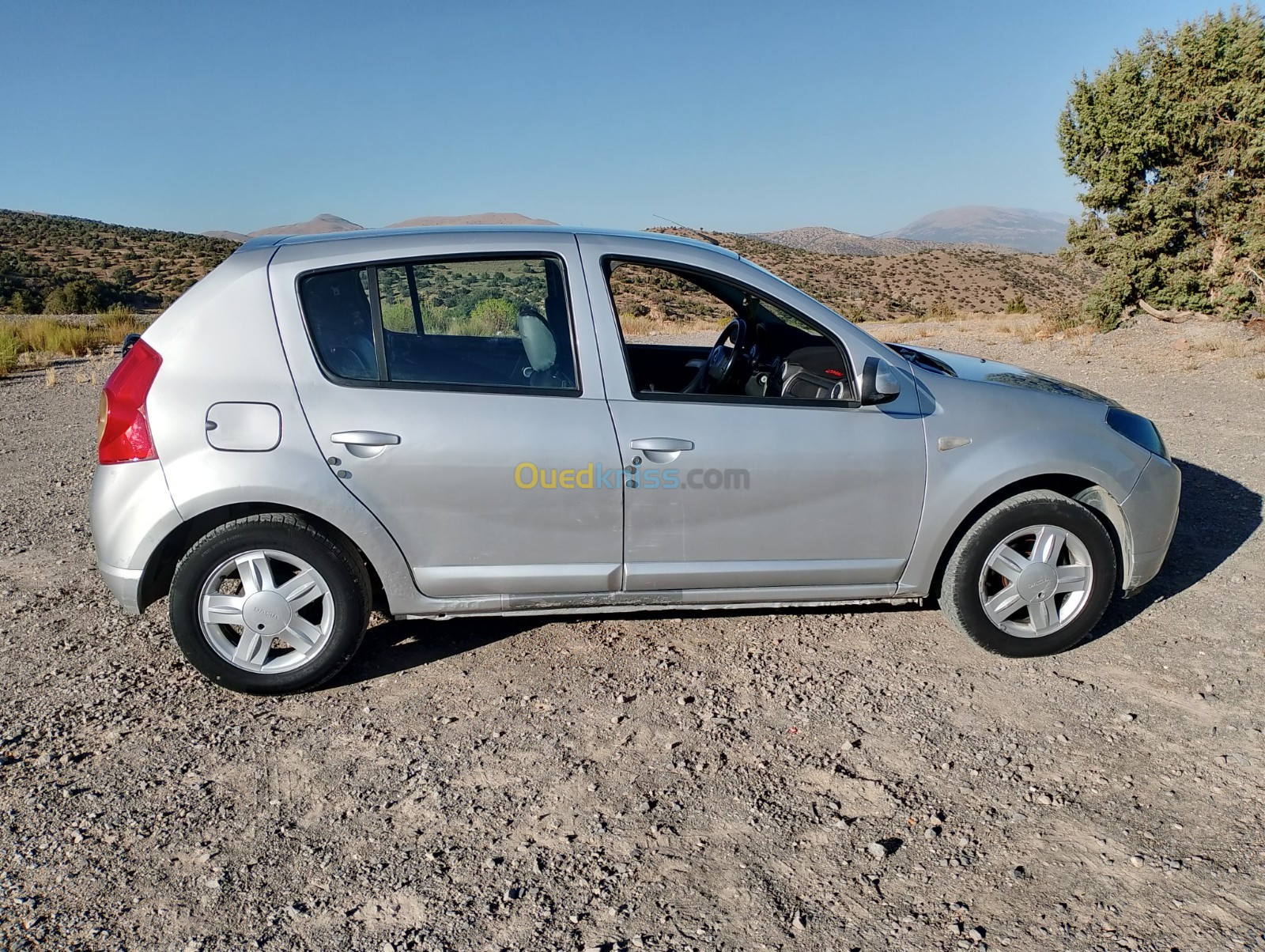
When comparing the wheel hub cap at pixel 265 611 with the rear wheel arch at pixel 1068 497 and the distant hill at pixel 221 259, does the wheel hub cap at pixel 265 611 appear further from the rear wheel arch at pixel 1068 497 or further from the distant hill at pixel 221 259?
the distant hill at pixel 221 259

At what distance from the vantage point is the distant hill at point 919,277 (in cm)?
4828

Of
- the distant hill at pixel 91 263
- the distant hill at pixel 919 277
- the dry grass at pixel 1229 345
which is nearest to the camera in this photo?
the dry grass at pixel 1229 345

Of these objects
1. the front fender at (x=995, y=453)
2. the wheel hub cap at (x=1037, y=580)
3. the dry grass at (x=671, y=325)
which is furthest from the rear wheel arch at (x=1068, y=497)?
the dry grass at (x=671, y=325)

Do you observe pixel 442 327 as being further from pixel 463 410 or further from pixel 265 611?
pixel 265 611

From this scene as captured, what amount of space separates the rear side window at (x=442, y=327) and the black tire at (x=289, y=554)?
68cm

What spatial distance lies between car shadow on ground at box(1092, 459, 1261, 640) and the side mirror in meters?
1.68

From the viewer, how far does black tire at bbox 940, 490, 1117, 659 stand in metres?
4.12

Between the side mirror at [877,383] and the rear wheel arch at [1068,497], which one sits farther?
the rear wheel arch at [1068,497]

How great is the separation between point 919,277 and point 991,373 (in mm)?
57611

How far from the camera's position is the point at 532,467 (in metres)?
3.79

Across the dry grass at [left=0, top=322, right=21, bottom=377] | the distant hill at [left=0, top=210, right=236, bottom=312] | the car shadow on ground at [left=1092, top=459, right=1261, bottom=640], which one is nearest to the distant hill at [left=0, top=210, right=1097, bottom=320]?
the distant hill at [left=0, top=210, right=236, bottom=312]

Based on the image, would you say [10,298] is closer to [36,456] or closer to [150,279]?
[150,279]

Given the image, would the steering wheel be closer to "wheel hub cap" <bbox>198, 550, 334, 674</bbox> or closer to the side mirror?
the side mirror

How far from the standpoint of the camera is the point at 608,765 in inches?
134
